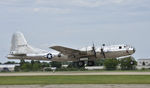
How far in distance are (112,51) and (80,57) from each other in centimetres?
529

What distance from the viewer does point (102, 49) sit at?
45.9 metres

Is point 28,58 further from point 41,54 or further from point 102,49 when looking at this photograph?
point 102,49

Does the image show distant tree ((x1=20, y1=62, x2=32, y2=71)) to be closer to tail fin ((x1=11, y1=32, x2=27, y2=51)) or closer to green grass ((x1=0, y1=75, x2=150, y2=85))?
tail fin ((x1=11, y1=32, x2=27, y2=51))

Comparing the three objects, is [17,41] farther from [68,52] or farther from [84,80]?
[84,80]

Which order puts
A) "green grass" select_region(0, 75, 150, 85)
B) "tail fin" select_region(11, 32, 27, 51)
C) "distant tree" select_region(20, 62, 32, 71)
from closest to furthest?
1. "green grass" select_region(0, 75, 150, 85)
2. "tail fin" select_region(11, 32, 27, 51)
3. "distant tree" select_region(20, 62, 32, 71)

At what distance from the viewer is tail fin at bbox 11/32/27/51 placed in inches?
2085

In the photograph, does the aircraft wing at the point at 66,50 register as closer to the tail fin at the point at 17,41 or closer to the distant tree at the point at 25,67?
the tail fin at the point at 17,41

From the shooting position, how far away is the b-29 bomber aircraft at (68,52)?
45219mm

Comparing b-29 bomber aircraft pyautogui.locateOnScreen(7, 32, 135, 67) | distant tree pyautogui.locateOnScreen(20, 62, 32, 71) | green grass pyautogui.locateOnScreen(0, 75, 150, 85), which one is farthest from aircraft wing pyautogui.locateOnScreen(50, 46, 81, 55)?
green grass pyautogui.locateOnScreen(0, 75, 150, 85)

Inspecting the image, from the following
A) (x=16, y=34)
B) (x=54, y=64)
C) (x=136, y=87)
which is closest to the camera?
(x=136, y=87)

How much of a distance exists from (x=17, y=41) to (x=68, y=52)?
12.2 meters

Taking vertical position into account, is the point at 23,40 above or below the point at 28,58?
above

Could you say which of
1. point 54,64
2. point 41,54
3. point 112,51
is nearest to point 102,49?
point 112,51

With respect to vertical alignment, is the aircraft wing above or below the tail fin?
below
